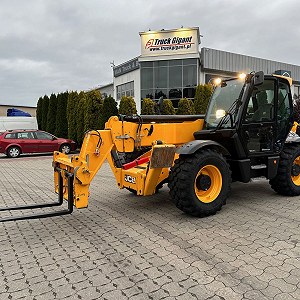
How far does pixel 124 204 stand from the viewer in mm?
5957

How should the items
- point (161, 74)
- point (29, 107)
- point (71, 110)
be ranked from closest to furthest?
point (71, 110) → point (161, 74) → point (29, 107)

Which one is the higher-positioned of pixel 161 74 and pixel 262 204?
pixel 161 74

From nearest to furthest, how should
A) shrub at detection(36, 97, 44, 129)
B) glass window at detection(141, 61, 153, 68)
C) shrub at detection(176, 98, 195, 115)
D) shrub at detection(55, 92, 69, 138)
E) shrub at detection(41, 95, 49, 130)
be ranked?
shrub at detection(176, 98, 195, 115) < shrub at detection(55, 92, 69, 138) < shrub at detection(41, 95, 49, 130) < shrub at detection(36, 97, 44, 129) < glass window at detection(141, 61, 153, 68)

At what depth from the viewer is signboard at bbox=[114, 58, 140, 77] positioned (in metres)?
27.3

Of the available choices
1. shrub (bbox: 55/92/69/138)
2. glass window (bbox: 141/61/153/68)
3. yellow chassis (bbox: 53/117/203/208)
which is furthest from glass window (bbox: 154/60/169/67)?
yellow chassis (bbox: 53/117/203/208)

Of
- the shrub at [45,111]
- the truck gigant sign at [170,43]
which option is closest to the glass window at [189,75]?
the truck gigant sign at [170,43]

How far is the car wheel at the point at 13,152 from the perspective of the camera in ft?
54.1

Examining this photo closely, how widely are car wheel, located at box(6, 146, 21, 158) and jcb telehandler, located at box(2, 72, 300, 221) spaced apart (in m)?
12.7

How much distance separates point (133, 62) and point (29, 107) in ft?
106

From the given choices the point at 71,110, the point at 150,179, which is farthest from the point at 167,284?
the point at 71,110

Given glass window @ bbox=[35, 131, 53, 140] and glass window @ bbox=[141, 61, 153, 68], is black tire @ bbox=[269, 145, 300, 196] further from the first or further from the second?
glass window @ bbox=[141, 61, 153, 68]

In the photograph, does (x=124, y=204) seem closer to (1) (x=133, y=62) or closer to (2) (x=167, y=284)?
(2) (x=167, y=284)

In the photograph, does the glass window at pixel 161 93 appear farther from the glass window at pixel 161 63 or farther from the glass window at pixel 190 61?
the glass window at pixel 190 61

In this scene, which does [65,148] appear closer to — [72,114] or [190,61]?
[72,114]
